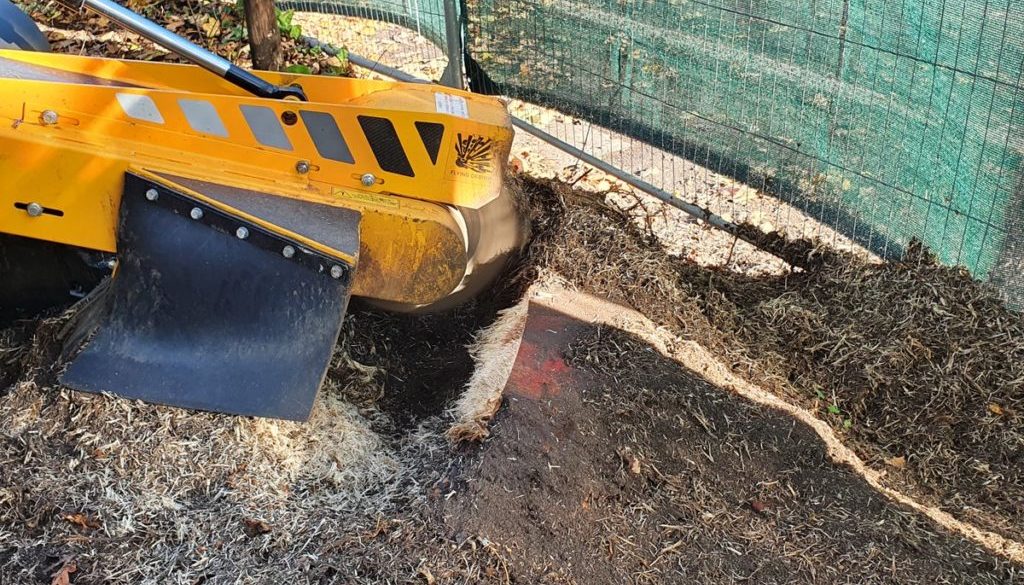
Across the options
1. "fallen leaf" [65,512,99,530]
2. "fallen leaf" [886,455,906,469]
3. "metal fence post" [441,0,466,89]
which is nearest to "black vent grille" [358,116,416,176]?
"fallen leaf" [65,512,99,530]

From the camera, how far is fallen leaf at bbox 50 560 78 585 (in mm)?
2848

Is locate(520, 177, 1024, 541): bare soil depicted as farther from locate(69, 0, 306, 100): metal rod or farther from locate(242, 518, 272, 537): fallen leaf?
locate(242, 518, 272, 537): fallen leaf

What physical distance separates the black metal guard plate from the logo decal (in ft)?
1.48

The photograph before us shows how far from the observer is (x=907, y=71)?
164 inches

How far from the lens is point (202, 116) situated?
3268mm

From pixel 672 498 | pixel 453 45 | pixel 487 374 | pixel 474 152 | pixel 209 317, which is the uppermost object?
pixel 474 152

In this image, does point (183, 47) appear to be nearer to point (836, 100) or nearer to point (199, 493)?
point (199, 493)

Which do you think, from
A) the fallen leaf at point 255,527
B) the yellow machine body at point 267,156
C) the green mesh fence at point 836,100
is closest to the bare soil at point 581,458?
the fallen leaf at point 255,527

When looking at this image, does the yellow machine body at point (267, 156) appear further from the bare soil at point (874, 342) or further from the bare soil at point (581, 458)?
the bare soil at point (874, 342)

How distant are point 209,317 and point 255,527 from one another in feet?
2.33

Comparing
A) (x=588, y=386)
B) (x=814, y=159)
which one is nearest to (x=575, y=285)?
(x=588, y=386)

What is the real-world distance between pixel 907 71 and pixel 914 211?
2.07 feet

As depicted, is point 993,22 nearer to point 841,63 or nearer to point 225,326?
point 841,63

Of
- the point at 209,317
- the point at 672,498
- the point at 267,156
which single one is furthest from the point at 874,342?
the point at 209,317
